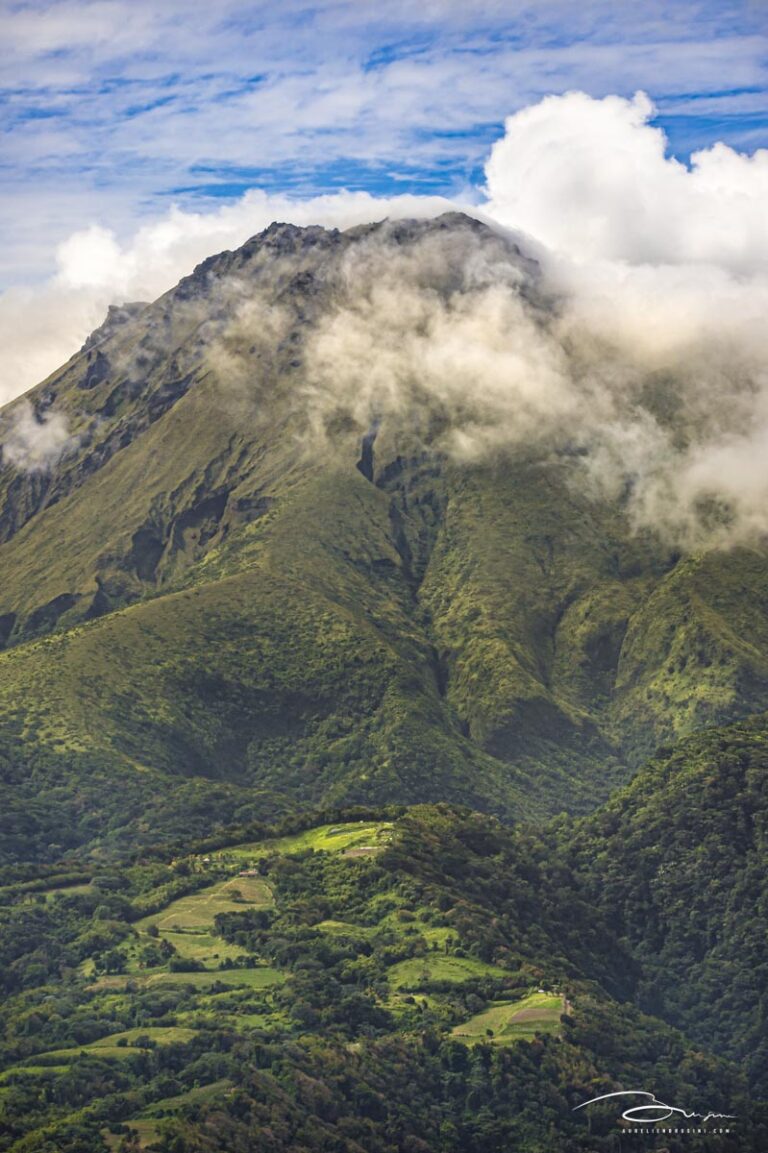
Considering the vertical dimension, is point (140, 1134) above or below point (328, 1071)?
above

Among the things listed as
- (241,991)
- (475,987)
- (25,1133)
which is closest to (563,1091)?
(475,987)

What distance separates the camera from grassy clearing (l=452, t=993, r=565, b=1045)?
18750cm

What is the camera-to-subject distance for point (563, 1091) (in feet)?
593

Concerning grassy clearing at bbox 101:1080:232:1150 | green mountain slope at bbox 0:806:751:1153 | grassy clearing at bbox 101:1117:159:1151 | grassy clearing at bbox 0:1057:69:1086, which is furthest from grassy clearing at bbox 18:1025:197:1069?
grassy clearing at bbox 101:1117:159:1151

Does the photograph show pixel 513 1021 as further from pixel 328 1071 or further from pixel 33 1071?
pixel 33 1071

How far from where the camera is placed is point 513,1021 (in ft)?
627

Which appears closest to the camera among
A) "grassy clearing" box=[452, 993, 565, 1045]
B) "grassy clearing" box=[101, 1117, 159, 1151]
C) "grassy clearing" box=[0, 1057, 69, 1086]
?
"grassy clearing" box=[101, 1117, 159, 1151]

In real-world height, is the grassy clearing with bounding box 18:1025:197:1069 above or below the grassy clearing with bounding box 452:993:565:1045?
above

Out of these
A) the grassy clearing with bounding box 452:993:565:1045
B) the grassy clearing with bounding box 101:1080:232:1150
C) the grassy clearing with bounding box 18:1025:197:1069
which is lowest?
the grassy clearing with bounding box 452:993:565:1045

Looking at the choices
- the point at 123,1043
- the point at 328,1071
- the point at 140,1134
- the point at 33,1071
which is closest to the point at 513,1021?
the point at 328,1071

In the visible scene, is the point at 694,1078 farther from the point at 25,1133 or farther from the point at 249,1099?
the point at 25,1133

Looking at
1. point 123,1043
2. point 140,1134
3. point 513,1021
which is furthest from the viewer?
point 513,1021

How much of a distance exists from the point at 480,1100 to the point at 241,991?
95.9 ft

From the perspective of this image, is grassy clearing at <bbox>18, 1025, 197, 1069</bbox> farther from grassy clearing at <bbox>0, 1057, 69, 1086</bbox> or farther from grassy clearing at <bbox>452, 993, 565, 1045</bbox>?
grassy clearing at <bbox>452, 993, 565, 1045</bbox>
